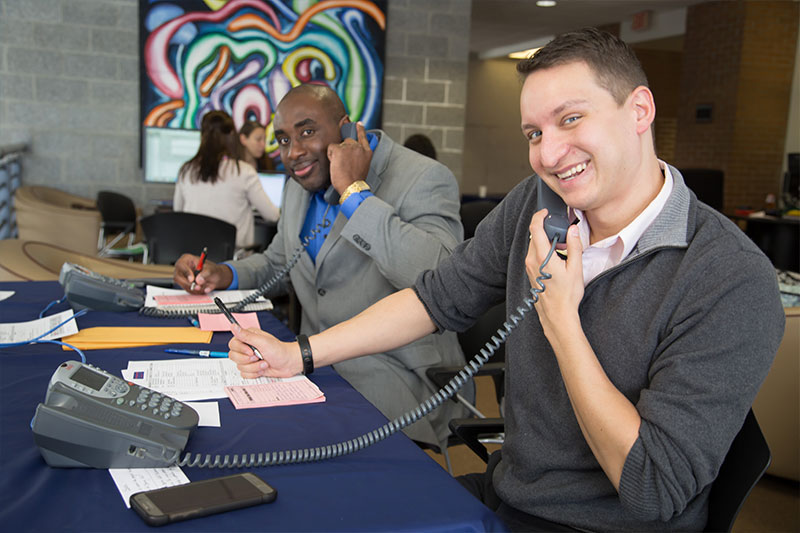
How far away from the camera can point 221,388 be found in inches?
49.3

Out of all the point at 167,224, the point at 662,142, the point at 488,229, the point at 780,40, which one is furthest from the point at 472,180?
the point at 488,229

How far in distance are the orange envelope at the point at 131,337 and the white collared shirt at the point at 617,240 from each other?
87cm

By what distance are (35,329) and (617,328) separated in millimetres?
1289

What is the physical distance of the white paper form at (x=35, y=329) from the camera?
5.04ft

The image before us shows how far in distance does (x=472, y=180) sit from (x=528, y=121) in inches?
493

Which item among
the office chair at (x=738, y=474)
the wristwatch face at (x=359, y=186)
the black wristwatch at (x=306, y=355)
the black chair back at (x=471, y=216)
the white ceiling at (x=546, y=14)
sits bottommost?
the office chair at (x=738, y=474)

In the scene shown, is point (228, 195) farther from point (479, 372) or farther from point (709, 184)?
point (709, 184)

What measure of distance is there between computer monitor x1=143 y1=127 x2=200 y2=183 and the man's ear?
4.87 m

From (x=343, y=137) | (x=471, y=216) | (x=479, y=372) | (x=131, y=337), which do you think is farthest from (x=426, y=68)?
(x=131, y=337)

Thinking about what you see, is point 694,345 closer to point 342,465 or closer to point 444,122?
point 342,465

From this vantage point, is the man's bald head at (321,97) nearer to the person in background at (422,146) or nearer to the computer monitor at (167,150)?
the person in background at (422,146)

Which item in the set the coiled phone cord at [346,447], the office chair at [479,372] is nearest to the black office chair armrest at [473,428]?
the office chair at [479,372]

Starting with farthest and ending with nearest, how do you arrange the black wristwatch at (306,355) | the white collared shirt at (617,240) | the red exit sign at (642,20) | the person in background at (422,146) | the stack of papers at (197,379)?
1. the red exit sign at (642,20)
2. the person in background at (422,146)
3. the black wristwatch at (306,355)
4. the stack of papers at (197,379)
5. the white collared shirt at (617,240)

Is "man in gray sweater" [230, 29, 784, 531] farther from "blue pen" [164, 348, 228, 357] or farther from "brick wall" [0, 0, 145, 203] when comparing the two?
"brick wall" [0, 0, 145, 203]
